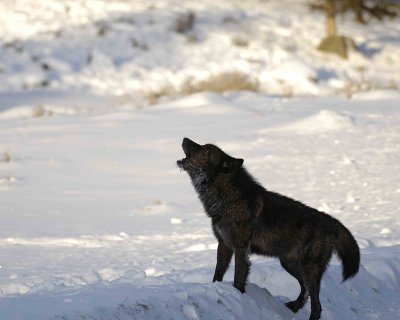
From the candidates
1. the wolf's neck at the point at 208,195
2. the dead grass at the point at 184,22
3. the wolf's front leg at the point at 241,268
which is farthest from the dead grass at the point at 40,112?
the wolf's front leg at the point at 241,268

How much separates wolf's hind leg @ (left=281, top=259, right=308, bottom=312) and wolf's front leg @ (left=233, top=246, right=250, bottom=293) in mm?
385

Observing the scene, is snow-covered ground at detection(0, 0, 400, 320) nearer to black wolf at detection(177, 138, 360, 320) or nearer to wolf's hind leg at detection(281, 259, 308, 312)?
wolf's hind leg at detection(281, 259, 308, 312)

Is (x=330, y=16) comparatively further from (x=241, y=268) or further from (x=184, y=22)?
(x=241, y=268)

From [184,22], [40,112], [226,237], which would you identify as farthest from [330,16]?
[226,237]

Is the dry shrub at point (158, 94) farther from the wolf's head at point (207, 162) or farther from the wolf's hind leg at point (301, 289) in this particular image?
the wolf's hind leg at point (301, 289)

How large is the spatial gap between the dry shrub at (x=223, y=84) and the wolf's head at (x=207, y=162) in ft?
48.2

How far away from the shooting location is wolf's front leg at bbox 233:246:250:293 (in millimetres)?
6016

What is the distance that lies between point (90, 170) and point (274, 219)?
760cm

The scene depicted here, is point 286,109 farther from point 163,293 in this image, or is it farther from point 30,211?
point 163,293

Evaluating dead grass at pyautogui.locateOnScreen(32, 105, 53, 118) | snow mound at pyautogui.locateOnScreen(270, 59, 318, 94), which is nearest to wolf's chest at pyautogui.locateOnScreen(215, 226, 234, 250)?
dead grass at pyautogui.locateOnScreen(32, 105, 53, 118)

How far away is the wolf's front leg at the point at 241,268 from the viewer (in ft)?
19.7

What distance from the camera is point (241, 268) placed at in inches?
238

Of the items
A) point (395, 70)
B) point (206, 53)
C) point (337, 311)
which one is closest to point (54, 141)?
point (337, 311)

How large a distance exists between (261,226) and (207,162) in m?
0.64
